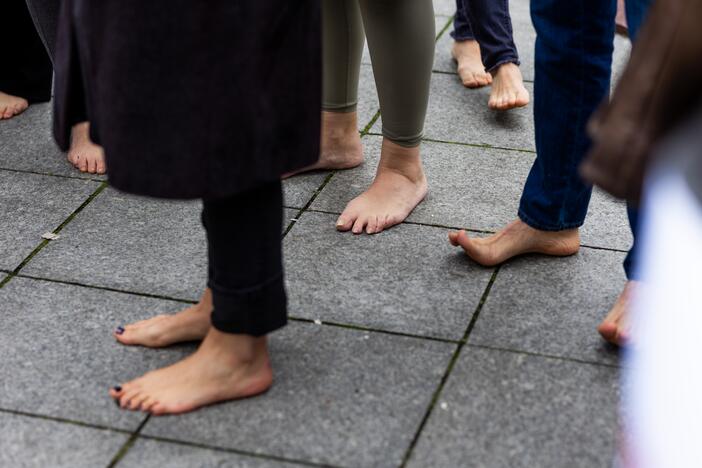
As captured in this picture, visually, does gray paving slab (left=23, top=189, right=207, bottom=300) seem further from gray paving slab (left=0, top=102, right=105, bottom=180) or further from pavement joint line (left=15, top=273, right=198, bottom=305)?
gray paving slab (left=0, top=102, right=105, bottom=180)

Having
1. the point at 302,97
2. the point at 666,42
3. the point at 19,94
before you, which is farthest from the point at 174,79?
the point at 19,94

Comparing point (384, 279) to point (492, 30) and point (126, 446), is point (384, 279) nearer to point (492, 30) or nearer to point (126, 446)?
point (126, 446)

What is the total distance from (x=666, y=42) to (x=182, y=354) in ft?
5.02

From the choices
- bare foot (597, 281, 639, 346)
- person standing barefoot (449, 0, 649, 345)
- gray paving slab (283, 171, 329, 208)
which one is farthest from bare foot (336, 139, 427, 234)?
bare foot (597, 281, 639, 346)

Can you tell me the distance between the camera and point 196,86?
201 centimetres

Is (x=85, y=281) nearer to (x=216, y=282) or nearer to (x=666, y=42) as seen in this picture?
(x=216, y=282)

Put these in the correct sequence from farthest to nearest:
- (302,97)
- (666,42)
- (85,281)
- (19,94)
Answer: (19,94) < (85,281) < (302,97) < (666,42)

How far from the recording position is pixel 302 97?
215 cm

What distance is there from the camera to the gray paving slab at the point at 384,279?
112 inches

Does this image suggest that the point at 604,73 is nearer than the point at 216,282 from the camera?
No

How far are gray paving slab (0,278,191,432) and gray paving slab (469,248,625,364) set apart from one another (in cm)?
83

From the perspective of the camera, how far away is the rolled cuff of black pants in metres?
2.32

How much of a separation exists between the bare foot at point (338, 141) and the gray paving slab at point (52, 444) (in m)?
1.49

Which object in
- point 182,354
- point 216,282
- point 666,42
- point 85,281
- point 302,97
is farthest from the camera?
point 85,281
